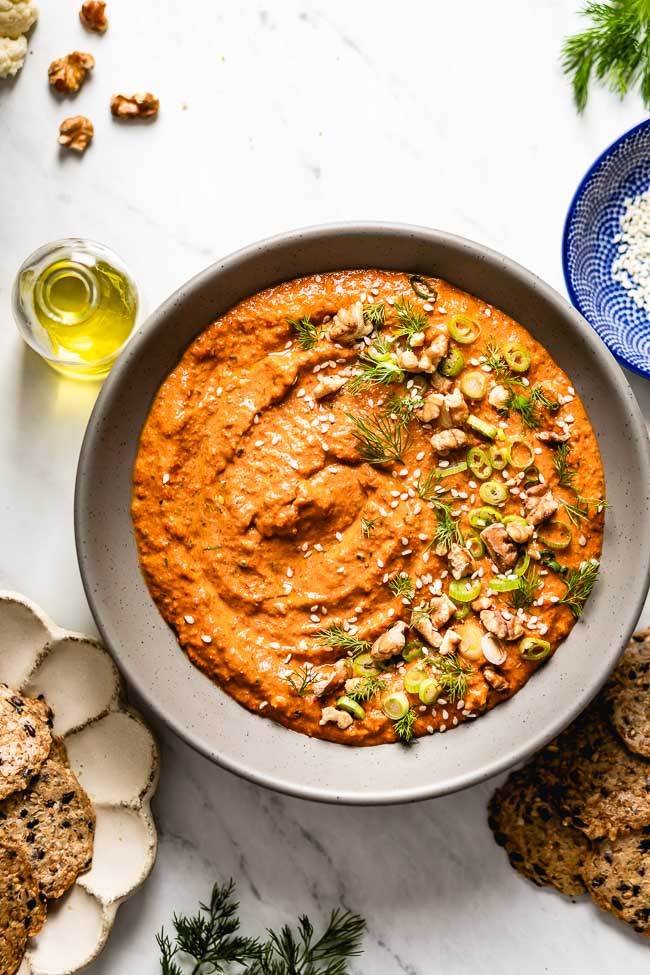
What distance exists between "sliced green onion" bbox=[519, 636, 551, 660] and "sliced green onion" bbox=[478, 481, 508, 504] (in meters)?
0.62

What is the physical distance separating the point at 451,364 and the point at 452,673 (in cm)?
135

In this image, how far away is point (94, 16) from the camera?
4.39 m

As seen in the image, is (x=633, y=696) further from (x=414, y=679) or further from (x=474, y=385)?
(x=474, y=385)

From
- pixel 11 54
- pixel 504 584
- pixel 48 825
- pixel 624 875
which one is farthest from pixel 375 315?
pixel 624 875

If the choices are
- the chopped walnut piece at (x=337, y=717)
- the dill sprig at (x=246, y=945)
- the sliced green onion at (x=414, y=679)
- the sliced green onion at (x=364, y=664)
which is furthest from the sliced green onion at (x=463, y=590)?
the dill sprig at (x=246, y=945)

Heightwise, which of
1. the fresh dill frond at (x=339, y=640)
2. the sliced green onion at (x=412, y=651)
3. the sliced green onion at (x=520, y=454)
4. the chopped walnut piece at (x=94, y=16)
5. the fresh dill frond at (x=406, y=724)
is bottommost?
the fresh dill frond at (x=406, y=724)

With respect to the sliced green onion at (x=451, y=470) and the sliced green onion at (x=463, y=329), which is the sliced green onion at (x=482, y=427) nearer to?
the sliced green onion at (x=451, y=470)

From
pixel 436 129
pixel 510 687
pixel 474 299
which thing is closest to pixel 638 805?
pixel 510 687

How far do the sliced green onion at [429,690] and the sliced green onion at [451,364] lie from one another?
1.33 metres

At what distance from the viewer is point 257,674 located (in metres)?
3.87

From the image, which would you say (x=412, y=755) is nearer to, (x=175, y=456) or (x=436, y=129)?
(x=175, y=456)

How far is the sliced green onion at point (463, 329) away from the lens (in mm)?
3957

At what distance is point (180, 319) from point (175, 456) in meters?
0.60

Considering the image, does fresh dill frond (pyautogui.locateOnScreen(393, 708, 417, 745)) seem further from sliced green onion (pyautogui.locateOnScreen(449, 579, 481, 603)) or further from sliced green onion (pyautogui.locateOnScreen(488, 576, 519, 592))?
sliced green onion (pyautogui.locateOnScreen(488, 576, 519, 592))
